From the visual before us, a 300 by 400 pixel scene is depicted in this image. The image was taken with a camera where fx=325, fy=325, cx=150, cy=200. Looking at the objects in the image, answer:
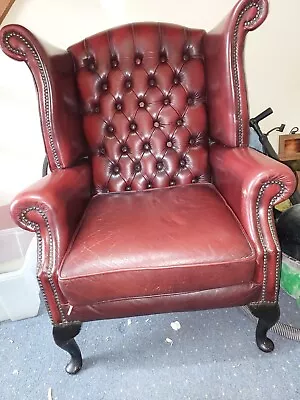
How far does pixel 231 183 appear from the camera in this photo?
1113 millimetres

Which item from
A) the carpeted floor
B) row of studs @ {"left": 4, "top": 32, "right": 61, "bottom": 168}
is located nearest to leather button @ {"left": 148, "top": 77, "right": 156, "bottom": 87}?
row of studs @ {"left": 4, "top": 32, "right": 61, "bottom": 168}

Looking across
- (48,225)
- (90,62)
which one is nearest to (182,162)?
(90,62)

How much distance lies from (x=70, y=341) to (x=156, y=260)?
0.44 m

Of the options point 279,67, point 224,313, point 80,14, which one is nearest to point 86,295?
point 224,313

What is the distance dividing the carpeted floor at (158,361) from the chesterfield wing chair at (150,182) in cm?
8

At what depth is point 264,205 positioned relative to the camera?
964mm

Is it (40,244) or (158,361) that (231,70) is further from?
(158,361)

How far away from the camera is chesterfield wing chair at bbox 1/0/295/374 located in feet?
3.09

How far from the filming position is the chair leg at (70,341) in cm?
104

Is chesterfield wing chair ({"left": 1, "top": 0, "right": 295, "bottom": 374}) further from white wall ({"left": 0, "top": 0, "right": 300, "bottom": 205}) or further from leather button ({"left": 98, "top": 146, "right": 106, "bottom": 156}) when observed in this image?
white wall ({"left": 0, "top": 0, "right": 300, "bottom": 205})

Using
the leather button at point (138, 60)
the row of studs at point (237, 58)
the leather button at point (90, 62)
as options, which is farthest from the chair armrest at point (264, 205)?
the leather button at point (90, 62)

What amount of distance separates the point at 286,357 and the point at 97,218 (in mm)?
812

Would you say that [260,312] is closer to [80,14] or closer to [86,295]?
[86,295]

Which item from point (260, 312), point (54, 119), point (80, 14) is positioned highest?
point (80, 14)
